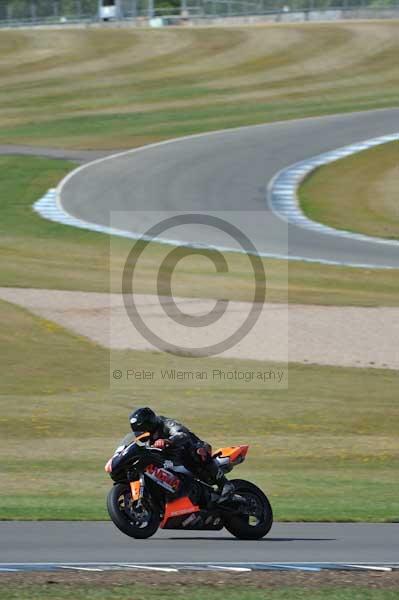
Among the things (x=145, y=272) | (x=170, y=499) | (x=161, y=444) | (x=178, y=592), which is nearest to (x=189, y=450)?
(x=161, y=444)

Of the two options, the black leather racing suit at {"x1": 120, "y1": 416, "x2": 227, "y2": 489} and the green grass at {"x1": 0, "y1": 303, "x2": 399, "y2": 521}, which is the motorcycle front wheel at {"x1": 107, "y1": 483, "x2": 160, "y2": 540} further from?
the green grass at {"x1": 0, "y1": 303, "x2": 399, "y2": 521}

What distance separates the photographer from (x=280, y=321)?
2530 centimetres

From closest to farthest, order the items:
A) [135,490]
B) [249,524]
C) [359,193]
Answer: [135,490] < [249,524] < [359,193]

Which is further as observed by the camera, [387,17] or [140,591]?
[387,17]

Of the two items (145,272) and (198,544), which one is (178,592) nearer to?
(198,544)

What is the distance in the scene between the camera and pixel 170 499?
12367mm

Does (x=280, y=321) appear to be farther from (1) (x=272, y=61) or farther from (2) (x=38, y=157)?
(1) (x=272, y=61)

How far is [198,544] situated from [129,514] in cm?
75

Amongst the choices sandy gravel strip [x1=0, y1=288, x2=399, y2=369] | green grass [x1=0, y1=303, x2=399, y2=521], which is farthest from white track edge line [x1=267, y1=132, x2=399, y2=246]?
green grass [x1=0, y1=303, x2=399, y2=521]

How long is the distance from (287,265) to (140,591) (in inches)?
904

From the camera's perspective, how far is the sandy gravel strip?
23375 millimetres

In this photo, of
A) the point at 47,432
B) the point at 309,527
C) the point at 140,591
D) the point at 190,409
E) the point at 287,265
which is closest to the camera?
the point at 140,591

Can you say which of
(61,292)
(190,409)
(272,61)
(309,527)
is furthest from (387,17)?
(309,527)

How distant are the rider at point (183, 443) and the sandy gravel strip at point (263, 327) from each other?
Answer: 34.4ft
